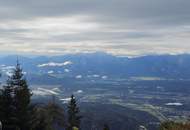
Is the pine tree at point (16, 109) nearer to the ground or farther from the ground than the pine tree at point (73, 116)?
farther from the ground

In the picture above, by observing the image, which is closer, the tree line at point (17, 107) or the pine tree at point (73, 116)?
the tree line at point (17, 107)

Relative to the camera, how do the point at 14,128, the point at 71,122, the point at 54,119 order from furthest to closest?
the point at 71,122 → the point at 54,119 → the point at 14,128

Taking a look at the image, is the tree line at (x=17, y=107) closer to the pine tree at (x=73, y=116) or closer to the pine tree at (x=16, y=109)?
the pine tree at (x=16, y=109)

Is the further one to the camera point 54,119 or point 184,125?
point 54,119

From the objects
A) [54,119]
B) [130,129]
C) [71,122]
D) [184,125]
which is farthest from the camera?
[130,129]

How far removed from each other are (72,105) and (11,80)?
3207cm

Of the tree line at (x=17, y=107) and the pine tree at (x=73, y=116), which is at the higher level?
the tree line at (x=17, y=107)

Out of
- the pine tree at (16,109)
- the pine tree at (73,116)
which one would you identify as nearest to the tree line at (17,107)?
the pine tree at (16,109)

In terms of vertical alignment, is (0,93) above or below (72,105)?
above

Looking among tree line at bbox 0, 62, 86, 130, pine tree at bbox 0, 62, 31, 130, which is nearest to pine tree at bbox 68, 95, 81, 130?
tree line at bbox 0, 62, 86, 130

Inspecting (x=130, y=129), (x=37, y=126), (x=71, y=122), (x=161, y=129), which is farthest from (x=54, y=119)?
(x=130, y=129)

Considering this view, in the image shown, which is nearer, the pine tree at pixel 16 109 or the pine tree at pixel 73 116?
the pine tree at pixel 16 109

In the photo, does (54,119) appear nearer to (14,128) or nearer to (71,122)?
(71,122)

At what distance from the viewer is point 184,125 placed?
20.6 m
